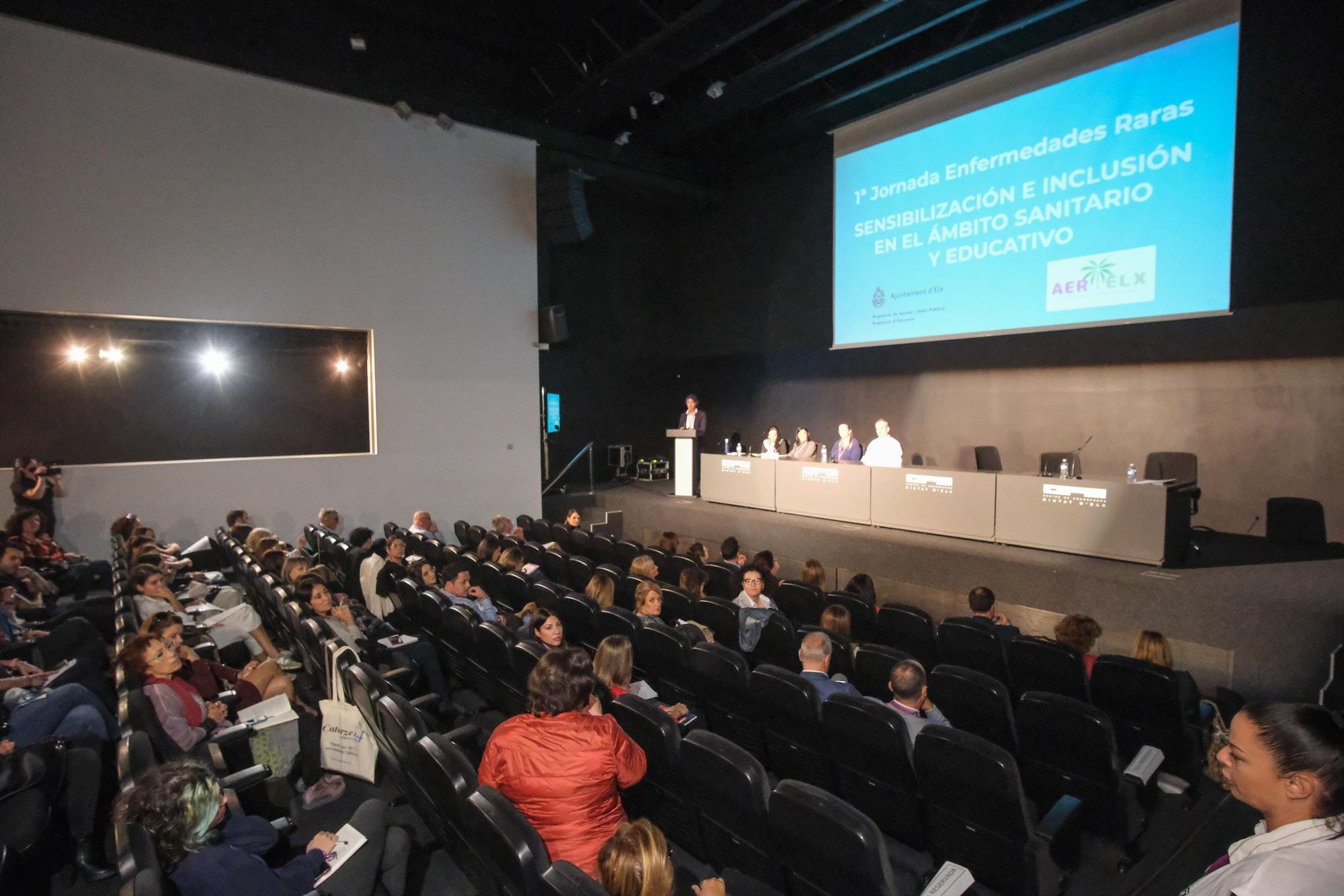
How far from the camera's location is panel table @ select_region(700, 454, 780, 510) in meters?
7.95

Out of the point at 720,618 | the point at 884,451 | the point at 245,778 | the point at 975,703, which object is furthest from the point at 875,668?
the point at 884,451

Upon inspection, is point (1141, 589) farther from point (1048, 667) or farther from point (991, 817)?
point (991, 817)

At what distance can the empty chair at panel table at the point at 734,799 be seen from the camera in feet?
6.84

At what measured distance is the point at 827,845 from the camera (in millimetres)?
1836

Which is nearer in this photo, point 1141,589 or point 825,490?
point 1141,589

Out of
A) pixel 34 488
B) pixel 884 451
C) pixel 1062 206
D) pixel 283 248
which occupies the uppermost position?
Result: pixel 1062 206

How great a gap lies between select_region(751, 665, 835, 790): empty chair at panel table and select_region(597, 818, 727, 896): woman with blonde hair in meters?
1.25

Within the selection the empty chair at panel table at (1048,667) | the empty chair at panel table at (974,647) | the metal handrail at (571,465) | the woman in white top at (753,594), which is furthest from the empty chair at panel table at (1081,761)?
the metal handrail at (571,465)

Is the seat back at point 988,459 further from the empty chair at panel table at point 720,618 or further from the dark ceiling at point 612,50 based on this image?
the empty chair at panel table at point 720,618

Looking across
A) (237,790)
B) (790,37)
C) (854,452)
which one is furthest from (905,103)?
(237,790)

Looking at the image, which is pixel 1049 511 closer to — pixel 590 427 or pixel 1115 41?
pixel 1115 41

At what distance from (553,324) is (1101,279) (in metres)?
6.77

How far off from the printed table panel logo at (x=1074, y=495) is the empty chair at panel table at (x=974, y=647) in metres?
2.17

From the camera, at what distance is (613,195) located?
12.1 metres
